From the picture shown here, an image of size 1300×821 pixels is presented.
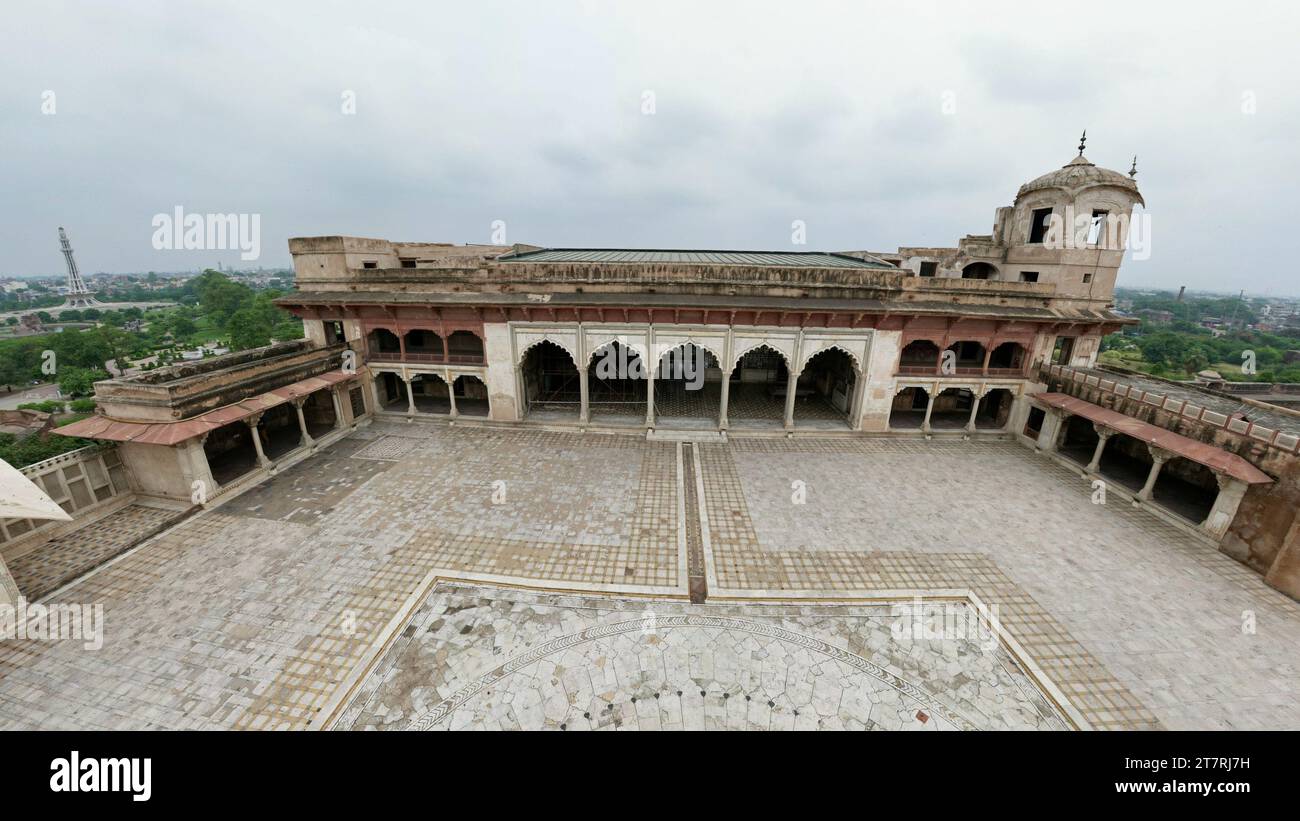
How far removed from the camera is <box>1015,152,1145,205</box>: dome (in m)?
16.8

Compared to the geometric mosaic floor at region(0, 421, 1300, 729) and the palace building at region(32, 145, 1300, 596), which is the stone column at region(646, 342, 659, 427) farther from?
the geometric mosaic floor at region(0, 421, 1300, 729)

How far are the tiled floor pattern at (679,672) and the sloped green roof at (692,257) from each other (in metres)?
16.0

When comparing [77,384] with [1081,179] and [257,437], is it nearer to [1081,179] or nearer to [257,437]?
[257,437]

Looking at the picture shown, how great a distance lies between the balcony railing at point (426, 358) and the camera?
61.1 feet

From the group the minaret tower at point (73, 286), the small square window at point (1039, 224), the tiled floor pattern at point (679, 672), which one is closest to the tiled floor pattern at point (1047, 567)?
the tiled floor pattern at point (679, 672)

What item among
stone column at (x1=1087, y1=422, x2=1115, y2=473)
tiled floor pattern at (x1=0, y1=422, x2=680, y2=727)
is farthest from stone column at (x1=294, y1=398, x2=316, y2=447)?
stone column at (x1=1087, y1=422, x2=1115, y2=473)

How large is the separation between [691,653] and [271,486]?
13.5 metres

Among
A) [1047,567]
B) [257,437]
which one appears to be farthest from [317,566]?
[1047,567]

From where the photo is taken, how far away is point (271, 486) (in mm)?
13758

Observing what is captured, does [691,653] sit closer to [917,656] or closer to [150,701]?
[917,656]

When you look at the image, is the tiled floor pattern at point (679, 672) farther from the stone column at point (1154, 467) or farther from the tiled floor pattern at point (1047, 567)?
the stone column at point (1154, 467)

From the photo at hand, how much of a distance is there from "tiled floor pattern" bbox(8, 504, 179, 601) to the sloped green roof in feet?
49.4

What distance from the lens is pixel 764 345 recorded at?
18.0 m

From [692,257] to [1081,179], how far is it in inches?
595
